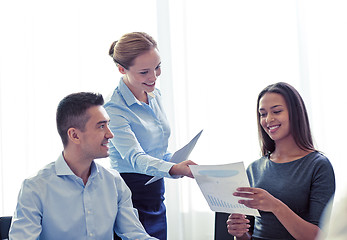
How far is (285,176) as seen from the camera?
206cm

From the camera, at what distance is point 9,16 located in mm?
3506

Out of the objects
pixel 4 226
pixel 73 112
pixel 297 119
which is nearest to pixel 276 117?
pixel 297 119

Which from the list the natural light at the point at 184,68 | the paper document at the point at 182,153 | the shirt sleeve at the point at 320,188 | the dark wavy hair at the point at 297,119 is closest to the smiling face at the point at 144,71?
the paper document at the point at 182,153

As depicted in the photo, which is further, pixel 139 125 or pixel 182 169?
pixel 139 125

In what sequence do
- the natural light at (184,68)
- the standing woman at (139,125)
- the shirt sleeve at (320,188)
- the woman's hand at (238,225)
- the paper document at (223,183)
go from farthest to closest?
the natural light at (184,68), the standing woman at (139,125), the woman's hand at (238,225), the shirt sleeve at (320,188), the paper document at (223,183)

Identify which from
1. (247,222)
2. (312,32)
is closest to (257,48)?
(312,32)

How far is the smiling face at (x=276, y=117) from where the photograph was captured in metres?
2.10

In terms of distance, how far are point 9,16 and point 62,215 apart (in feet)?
7.23

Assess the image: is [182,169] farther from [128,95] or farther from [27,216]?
[27,216]

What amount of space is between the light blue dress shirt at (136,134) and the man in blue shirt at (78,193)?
0.14 metres

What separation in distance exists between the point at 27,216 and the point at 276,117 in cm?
114

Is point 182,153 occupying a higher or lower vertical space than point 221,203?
higher

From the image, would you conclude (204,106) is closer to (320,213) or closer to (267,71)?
(267,71)

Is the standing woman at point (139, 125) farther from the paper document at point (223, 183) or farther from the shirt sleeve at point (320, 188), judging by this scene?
the shirt sleeve at point (320, 188)
